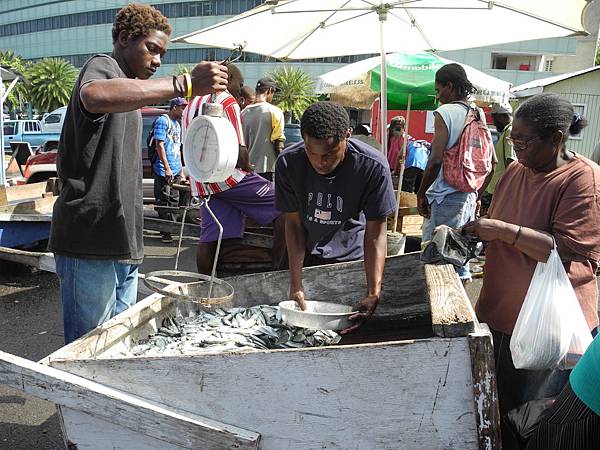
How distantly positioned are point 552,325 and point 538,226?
1.36ft

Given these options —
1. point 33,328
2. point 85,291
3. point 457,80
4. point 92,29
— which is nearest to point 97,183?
point 85,291

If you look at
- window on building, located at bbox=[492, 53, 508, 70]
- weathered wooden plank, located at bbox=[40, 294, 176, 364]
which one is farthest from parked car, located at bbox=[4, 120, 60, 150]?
window on building, located at bbox=[492, 53, 508, 70]

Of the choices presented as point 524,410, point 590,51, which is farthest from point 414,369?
point 590,51

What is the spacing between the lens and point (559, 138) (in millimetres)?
2020

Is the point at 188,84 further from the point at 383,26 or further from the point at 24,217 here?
the point at 24,217

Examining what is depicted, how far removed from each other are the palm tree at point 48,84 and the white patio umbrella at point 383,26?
47065 millimetres

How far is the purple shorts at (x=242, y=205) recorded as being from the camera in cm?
407

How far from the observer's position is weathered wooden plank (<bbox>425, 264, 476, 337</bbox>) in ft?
5.60

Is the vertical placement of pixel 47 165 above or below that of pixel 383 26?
below

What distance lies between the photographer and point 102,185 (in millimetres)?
2260

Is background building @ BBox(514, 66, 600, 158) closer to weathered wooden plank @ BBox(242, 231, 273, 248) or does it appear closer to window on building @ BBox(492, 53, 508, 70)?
weathered wooden plank @ BBox(242, 231, 273, 248)

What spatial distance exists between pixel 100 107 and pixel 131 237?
0.69m

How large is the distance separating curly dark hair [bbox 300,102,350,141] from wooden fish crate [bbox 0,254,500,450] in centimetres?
89

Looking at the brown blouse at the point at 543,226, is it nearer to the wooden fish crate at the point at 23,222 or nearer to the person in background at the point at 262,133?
the person in background at the point at 262,133
